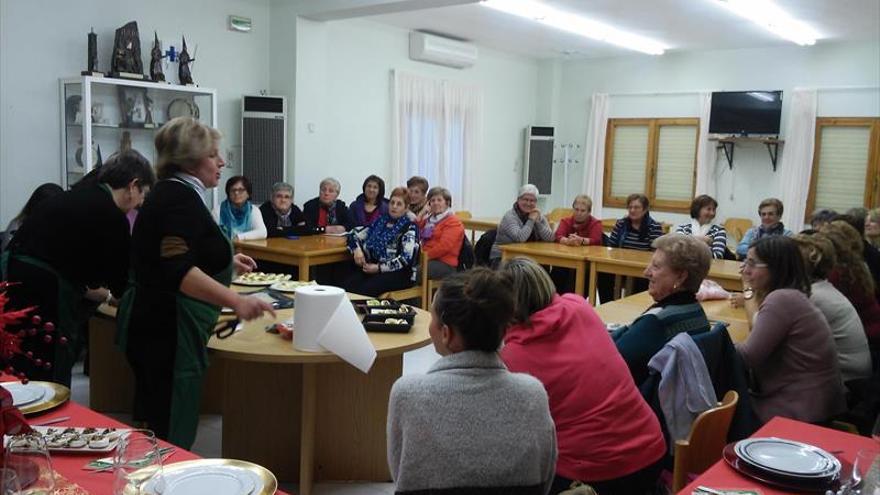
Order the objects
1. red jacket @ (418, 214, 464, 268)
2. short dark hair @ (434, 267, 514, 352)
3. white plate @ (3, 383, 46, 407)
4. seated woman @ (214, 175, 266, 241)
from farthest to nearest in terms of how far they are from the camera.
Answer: red jacket @ (418, 214, 464, 268) → seated woman @ (214, 175, 266, 241) → white plate @ (3, 383, 46, 407) → short dark hair @ (434, 267, 514, 352)

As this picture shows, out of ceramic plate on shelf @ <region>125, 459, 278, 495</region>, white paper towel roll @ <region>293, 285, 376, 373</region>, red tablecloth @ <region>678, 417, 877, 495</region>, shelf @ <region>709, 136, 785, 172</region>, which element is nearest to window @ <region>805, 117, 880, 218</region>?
shelf @ <region>709, 136, 785, 172</region>

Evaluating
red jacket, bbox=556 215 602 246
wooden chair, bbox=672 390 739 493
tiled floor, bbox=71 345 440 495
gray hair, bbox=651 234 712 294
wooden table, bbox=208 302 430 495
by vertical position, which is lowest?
tiled floor, bbox=71 345 440 495

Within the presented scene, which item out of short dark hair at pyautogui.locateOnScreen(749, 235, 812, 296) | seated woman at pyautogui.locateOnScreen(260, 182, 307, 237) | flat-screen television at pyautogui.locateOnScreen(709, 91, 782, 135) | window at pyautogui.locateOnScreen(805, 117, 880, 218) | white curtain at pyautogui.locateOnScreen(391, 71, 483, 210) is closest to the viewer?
short dark hair at pyautogui.locateOnScreen(749, 235, 812, 296)

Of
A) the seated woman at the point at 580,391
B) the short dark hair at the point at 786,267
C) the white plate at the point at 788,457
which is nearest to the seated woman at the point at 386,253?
the short dark hair at the point at 786,267

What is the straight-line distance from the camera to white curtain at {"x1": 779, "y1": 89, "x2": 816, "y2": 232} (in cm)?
830

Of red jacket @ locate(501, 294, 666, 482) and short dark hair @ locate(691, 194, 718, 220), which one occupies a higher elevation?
short dark hair @ locate(691, 194, 718, 220)

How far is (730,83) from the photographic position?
884cm

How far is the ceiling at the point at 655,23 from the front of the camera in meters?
6.48

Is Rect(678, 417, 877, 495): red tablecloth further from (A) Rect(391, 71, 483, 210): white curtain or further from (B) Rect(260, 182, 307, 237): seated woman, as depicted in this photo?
(A) Rect(391, 71, 483, 210): white curtain

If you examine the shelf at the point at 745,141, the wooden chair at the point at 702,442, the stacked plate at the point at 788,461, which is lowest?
the wooden chair at the point at 702,442

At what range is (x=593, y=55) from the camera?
9.66 metres

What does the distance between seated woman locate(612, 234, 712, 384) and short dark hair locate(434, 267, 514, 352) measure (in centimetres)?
96

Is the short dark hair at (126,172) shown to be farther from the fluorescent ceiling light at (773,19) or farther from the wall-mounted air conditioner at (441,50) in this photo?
the wall-mounted air conditioner at (441,50)

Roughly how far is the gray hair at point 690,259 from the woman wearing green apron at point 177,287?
4.32 ft
